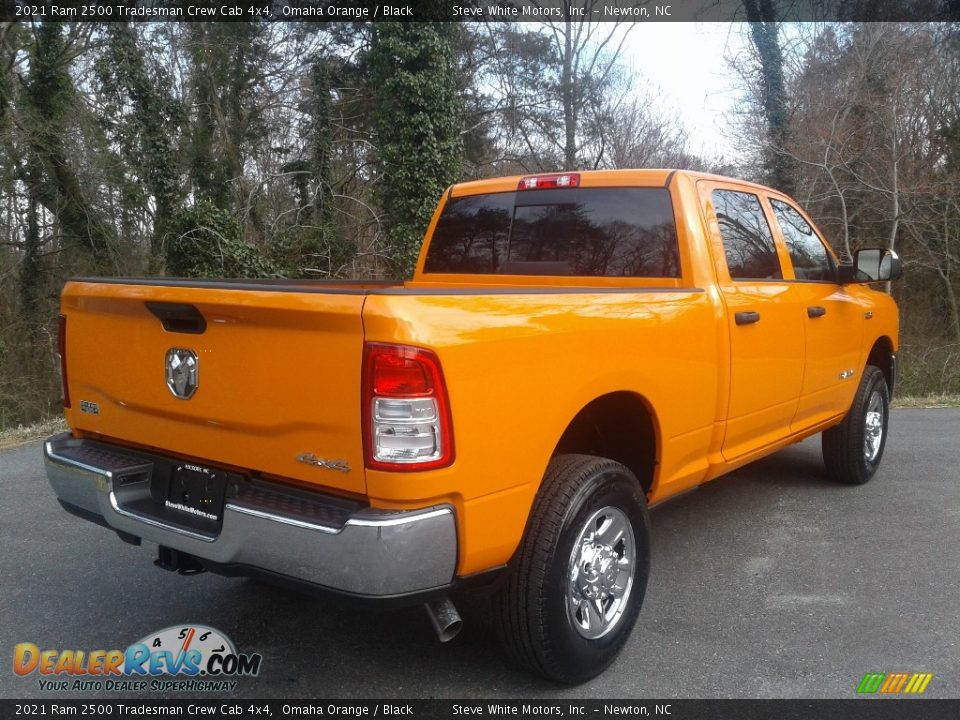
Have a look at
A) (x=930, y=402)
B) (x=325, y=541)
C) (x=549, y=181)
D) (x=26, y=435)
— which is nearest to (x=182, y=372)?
(x=325, y=541)

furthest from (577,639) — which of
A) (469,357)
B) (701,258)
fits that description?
(701,258)

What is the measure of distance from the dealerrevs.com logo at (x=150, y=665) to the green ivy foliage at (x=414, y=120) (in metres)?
12.7

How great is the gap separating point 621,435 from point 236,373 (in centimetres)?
173

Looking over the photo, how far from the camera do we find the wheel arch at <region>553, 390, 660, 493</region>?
3273 millimetres

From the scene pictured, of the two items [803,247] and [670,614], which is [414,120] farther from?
[670,614]

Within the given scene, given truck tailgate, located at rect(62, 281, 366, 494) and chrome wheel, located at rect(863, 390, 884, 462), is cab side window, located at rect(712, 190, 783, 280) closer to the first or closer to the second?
chrome wheel, located at rect(863, 390, 884, 462)

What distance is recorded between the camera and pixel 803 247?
189 inches

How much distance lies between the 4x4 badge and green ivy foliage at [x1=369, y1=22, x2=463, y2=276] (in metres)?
13.0

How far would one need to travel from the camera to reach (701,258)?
3705mm

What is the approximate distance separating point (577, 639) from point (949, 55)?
19614 millimetres

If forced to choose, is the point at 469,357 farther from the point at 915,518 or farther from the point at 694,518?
the point at 915,518

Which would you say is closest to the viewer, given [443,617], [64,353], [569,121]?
[443,617]

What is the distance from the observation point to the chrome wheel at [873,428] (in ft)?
18.0

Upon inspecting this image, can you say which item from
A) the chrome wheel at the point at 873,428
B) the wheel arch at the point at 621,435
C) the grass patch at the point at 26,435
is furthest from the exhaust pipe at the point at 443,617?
the grass patch at the point at 26,435
